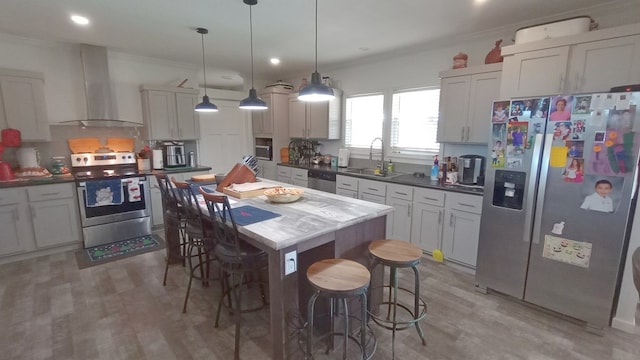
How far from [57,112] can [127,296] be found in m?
2.95

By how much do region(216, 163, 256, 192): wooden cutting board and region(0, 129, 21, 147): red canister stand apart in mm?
2662

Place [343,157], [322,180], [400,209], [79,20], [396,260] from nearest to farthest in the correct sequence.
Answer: [396,260], [79,20], [400,209], [322,180], [343,157]

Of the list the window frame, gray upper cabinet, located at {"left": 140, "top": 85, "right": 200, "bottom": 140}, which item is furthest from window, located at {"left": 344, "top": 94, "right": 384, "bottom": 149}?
gray upper cabinet, located at {"left": 140, "top": 85, "right": 200, "bottom": 140}

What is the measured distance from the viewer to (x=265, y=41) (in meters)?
3.59

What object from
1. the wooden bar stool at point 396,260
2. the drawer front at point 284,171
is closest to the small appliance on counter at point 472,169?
the wooden bar stool at point 396,260

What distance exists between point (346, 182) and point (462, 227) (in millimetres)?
1608

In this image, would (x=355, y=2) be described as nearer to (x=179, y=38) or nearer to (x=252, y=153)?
(x=179, y=38)

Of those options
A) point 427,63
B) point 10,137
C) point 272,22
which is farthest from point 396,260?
point 10,137

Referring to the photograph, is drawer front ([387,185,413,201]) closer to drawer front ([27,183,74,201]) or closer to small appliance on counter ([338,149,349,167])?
small appliance on counter ([338,149,349,167])

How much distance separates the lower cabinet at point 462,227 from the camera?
296 cm

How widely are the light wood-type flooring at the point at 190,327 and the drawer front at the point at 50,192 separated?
0.91 m

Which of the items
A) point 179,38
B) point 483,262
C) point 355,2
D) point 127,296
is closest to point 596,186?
point 483,262

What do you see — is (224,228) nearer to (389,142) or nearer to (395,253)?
(395,253)

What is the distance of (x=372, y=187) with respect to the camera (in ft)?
12.4
